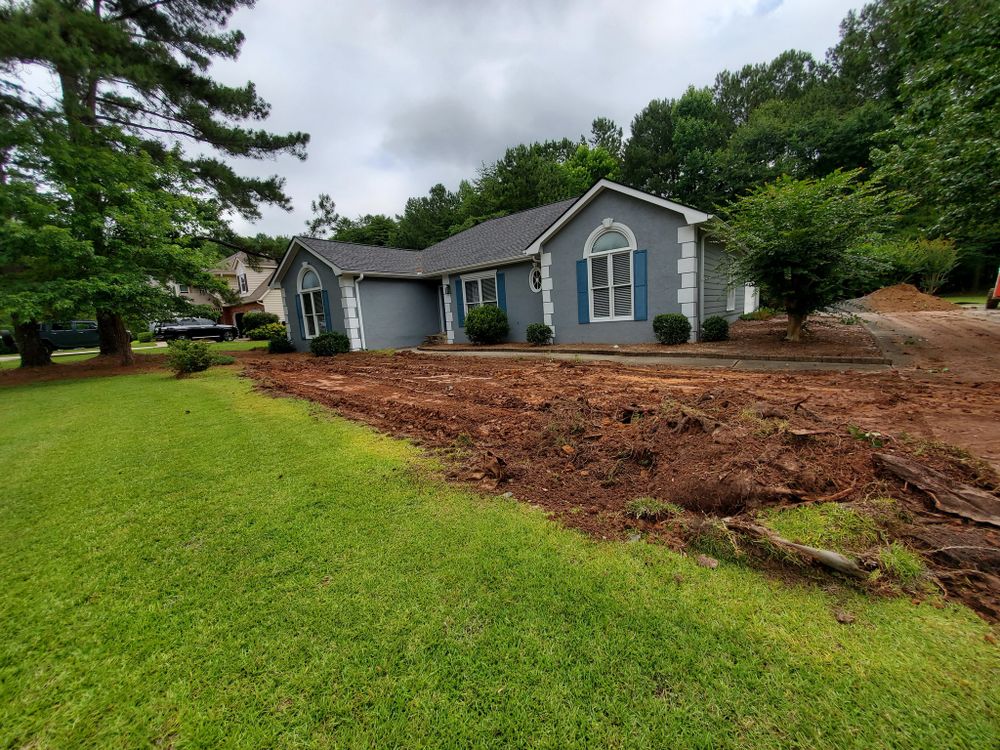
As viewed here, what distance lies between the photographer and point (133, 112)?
12.7 m

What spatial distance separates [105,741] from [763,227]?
416 inches

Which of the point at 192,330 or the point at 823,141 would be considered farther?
the point at 823,141

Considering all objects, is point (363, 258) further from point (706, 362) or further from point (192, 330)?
point (192, 330)

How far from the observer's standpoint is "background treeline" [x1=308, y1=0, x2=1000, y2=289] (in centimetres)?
795

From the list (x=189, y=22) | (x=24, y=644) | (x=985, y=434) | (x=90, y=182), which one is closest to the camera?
(x=24, y=644)

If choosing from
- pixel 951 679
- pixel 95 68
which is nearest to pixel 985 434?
pixel 951 679

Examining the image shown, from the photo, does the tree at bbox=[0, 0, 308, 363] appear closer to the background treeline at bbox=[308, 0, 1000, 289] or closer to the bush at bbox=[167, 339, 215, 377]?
the bush at bbox=[167, 339, 215, 377]

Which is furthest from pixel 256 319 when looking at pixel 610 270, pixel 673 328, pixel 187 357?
pixel 673 328

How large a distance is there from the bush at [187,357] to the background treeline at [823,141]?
17.7 metres

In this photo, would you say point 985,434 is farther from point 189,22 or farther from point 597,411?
point 189,22

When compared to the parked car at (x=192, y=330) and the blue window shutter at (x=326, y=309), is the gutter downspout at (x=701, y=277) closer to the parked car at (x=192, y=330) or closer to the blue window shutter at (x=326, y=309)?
the blue window shutter at (x=326, y=309)

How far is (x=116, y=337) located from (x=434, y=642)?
17.3m

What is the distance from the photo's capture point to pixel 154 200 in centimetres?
1109

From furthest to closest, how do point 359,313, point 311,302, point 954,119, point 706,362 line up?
point 311,302 → point 359,313 → point 706,362 → point 954,119
